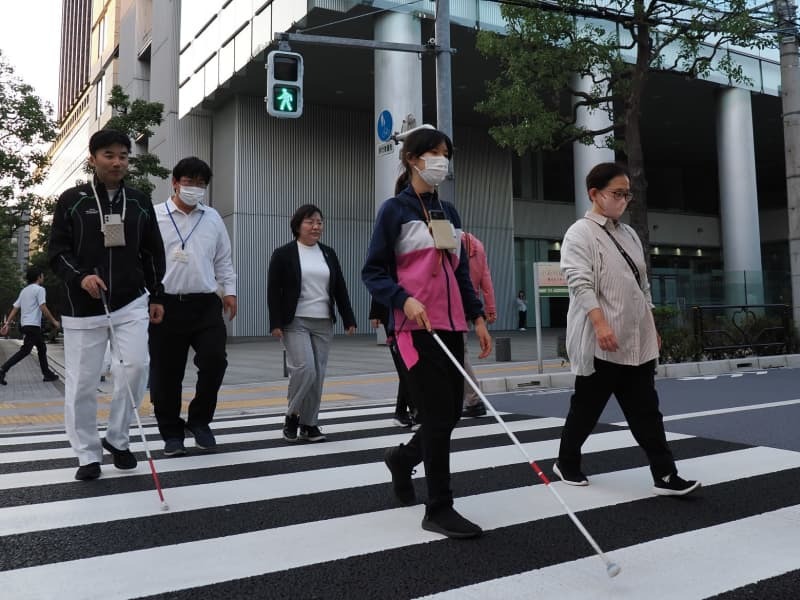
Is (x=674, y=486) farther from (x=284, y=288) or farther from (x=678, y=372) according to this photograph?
(x=678, y=372)

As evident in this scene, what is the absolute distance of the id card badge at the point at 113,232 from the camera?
4.05m

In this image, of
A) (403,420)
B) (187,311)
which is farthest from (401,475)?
(403,420)

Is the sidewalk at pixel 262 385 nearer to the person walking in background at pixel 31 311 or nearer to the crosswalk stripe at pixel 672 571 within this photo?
the person walking in background at pixel 31 311

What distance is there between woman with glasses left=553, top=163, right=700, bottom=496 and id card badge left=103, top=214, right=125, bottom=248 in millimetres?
2521

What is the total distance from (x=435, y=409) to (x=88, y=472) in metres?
2.30

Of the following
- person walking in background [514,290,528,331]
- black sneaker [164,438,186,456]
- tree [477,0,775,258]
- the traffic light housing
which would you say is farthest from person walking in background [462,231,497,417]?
person walking in background [514,290,528,331]

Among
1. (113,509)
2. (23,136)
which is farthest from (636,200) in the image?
(23,136)

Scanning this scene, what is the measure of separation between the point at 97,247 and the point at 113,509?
4.97 ft

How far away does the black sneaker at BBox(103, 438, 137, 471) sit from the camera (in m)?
4.23

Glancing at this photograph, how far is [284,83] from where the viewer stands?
34.8 feet

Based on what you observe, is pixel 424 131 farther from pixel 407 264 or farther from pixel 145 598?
pixel 145 598

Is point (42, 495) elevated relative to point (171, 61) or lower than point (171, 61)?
lower

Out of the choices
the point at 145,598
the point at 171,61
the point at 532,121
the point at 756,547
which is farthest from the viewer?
the point at 171,61

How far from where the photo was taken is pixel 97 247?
4.06 metres
